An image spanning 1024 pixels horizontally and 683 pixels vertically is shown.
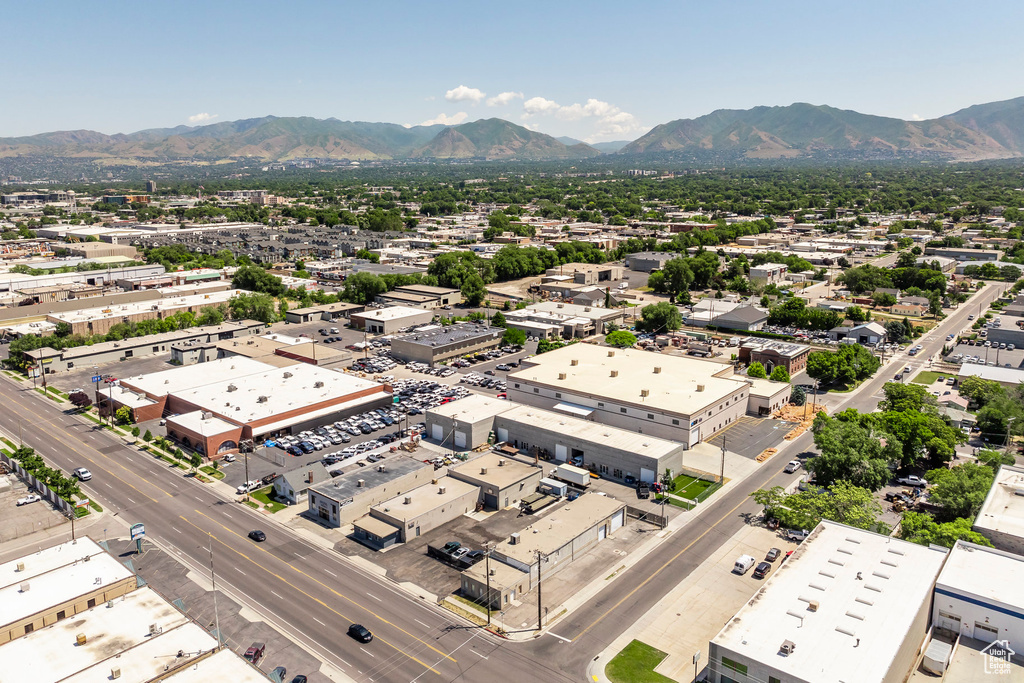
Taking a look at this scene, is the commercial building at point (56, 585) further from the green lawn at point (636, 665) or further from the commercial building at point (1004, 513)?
the commercial building at point (1004, 513)

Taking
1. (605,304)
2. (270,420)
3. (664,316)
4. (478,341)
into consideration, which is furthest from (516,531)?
(605,304)

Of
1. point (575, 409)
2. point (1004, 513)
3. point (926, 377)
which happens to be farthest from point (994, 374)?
point (575, 409)

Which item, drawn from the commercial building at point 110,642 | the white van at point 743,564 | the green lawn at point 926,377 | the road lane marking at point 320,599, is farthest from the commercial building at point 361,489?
the green lawn at point 926,377

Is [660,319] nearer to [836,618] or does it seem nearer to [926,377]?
[926,377]

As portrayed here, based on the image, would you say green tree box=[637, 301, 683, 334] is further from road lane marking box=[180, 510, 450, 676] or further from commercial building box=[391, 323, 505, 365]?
road lane marking box=[180, 510, 450, 676]

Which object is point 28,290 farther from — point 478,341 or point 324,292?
point 478,341
